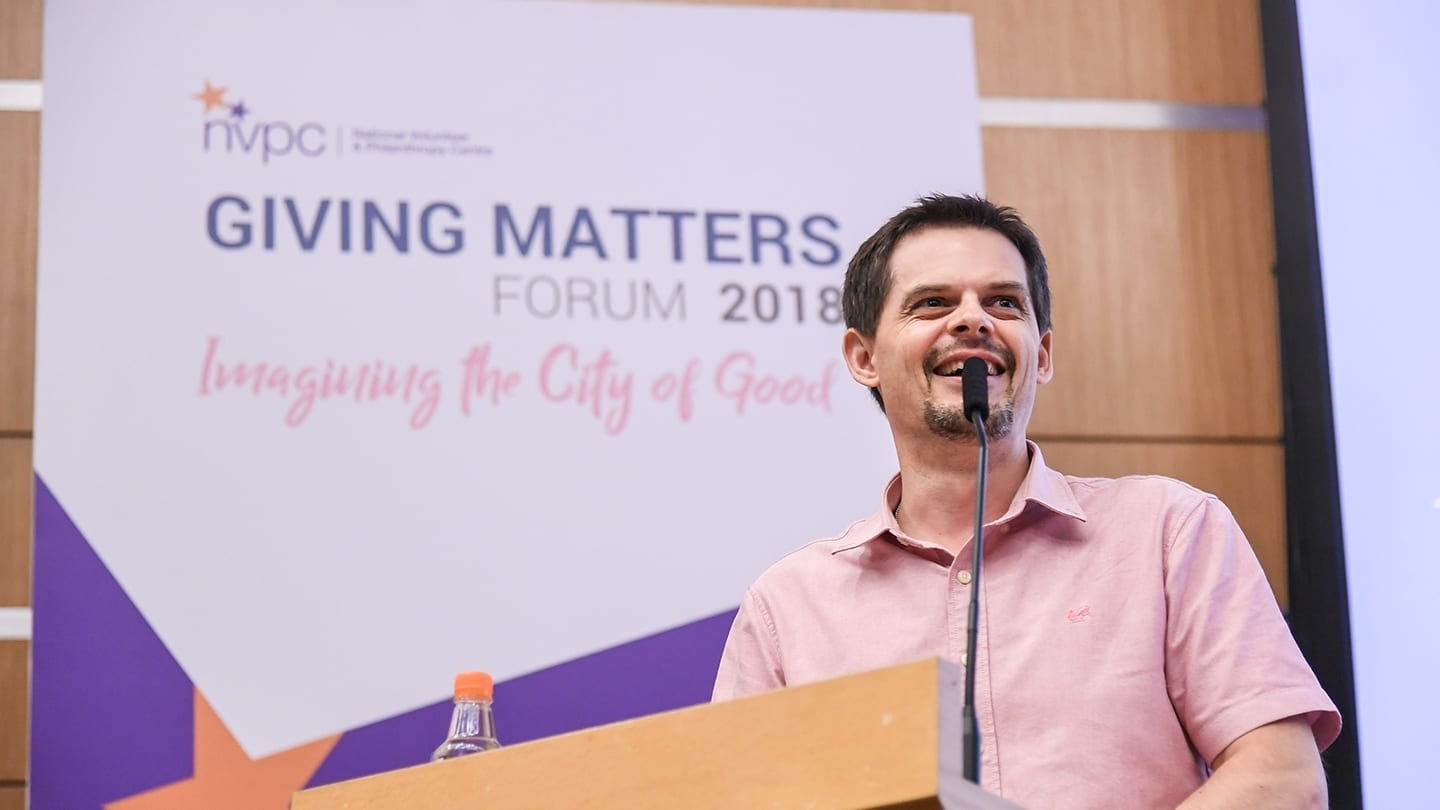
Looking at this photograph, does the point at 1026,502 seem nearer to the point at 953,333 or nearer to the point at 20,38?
the point at 953,333

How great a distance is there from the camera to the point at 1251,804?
165 cm

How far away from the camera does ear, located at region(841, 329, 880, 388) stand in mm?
2266

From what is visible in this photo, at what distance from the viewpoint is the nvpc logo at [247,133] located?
322 centimetres

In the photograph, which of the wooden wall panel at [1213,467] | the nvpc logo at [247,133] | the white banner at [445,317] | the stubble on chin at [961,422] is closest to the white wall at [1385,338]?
the wooden wall panel at [1213,467]

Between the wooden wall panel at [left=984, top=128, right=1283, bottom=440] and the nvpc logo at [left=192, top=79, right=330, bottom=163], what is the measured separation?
4.41 feet

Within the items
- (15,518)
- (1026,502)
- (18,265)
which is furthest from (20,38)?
(1026,502)

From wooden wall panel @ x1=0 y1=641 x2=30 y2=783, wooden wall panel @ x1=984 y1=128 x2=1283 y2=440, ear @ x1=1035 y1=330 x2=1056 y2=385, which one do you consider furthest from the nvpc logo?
ear @ x1=1035 y1=330 x2=1056 y2=385

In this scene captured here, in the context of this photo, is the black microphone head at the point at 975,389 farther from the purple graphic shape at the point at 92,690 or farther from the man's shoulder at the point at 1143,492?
the purple graphic shape at the point at 92,690

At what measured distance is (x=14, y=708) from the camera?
2979 millimetres

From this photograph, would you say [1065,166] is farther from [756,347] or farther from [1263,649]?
[1263,649]

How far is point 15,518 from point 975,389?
6.64ft

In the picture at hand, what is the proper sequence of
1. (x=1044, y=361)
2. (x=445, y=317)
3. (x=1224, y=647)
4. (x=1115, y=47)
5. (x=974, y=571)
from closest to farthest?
1. (x=974, y=571)
2. (x=1224, y=647)
3. (x=1044, y=361)
4. (x=445, y=317)
5. (x=1115, y=47)

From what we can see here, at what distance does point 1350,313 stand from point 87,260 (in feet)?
7.81

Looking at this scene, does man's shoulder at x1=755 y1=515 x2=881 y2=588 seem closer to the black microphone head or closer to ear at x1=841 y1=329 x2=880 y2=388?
ear at x1=841 y1=329 x2=880 y2=388
